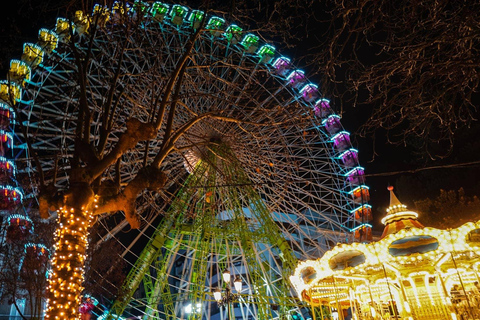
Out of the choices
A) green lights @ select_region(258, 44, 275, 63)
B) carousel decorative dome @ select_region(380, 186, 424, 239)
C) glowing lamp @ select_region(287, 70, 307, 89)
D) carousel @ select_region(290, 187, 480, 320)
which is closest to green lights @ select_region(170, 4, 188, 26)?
green lights @ select_region(258, 44, 275, 63)

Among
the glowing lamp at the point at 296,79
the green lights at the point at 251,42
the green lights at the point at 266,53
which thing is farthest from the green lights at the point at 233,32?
the glowing lamp at the point at 296,79

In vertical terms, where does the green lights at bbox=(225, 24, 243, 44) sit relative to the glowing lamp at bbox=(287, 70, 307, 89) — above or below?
below

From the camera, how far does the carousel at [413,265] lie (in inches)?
304

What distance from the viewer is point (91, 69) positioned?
48.9 ft

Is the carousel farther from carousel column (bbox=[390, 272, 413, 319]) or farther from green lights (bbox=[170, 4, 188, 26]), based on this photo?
green lights (bbox=[170, 4, 188, 26])

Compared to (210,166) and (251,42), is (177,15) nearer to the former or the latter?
(251,42)

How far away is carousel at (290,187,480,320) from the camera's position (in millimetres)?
7711

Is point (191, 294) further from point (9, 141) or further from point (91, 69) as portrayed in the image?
point (91, 69)

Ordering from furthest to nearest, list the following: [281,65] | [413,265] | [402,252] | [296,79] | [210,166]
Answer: [281,65]
[296,79]
[210,166]
[413,265]
[402,252]

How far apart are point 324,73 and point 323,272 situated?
5.86 metres

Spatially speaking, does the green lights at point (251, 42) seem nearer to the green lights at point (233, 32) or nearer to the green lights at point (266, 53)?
the green lights at point (266, 53)

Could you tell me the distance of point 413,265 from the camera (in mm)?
9039

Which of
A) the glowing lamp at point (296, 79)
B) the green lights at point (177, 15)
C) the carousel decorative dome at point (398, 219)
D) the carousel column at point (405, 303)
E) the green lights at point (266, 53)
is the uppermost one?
the green lights at point (177, 15)

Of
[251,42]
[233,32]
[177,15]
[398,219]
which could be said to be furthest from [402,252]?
[177,15]
